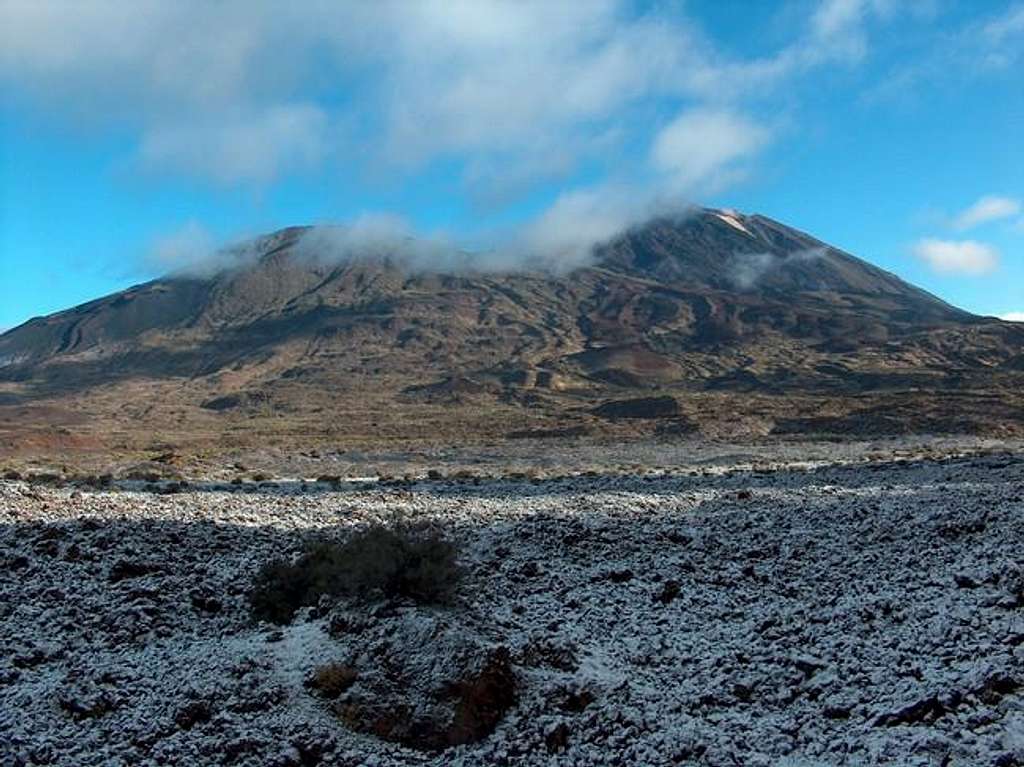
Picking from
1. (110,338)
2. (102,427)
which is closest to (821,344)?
(102,427)

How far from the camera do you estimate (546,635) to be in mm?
10031

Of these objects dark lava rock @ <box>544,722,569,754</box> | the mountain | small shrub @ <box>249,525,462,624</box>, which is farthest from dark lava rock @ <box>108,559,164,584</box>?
the mountain

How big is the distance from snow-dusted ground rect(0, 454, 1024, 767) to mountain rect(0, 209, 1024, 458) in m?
48.0

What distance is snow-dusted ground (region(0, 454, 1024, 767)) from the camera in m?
7.64

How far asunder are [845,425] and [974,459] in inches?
1276

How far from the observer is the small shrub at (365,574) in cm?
1041

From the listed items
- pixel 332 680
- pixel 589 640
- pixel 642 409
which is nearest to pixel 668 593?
pixel 589 640

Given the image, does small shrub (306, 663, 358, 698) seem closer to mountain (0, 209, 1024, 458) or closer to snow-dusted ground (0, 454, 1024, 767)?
snow-dusted ground (0, 454, 1024, 767)

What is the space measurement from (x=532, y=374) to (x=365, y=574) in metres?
124

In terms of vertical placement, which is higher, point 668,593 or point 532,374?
point 532,374

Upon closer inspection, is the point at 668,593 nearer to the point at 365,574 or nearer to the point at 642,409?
the point at 365,574

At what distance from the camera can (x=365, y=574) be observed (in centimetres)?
1048

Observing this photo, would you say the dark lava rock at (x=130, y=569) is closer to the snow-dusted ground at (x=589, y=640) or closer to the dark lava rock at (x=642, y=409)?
the snow-dusted ground at (x=589, y=640)

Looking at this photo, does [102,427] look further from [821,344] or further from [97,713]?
[821,344]
